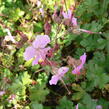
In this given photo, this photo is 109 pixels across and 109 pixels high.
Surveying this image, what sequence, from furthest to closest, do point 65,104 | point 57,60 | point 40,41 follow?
point 57,60 < point 65,104 < point 40,41

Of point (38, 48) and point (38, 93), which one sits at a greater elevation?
point (38, 48)

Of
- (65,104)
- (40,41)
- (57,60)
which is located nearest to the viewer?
(40,41)

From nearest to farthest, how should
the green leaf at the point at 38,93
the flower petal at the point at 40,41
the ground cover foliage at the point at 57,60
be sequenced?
the flower petal at the point at 40,41
the ground cover foliage at the point at 57,60
the green leaf at the point at 38,93

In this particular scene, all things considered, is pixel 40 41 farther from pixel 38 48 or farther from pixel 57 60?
pixel 57 60

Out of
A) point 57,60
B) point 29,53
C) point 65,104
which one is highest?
point 29,53

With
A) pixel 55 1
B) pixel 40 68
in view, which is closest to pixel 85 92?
pixel 40 68

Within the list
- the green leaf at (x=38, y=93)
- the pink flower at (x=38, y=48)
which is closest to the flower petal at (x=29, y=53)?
the pink flower at (x=38, y=48)

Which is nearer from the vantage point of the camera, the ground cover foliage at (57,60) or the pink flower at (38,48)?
the pink flower at (38,48)

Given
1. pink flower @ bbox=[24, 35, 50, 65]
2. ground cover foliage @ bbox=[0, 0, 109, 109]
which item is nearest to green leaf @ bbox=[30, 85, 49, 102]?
ground cover foliage @ bbox=[0, 0, 109, 109]

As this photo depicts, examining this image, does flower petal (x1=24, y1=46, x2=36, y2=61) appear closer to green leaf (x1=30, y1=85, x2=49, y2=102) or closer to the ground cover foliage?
the ground cover foliage

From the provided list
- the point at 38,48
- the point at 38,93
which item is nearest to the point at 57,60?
the point at 38,93

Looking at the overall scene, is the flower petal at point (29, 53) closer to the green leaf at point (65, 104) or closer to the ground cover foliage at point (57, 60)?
the ground cover foliage at point (57, 60)
